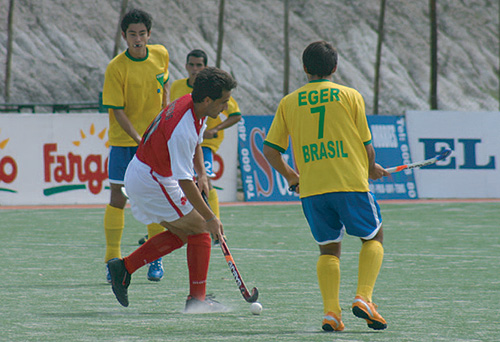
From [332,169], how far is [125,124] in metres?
2.78

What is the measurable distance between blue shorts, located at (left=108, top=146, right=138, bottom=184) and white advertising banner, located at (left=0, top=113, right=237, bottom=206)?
9.13 metres

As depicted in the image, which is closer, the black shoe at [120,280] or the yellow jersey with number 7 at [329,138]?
the yellow jersey with number 7 at [329,138]

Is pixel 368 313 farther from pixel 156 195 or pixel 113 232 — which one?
pixel 113 232

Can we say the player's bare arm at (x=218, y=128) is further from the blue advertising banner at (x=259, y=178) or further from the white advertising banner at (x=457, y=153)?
the white advertising banner at (x=457, y=153)

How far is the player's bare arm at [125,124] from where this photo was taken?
733cm

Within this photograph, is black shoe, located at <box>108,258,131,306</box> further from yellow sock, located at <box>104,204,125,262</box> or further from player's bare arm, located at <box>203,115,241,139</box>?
player's bare arm, located at <box>203,115,241,139</box>

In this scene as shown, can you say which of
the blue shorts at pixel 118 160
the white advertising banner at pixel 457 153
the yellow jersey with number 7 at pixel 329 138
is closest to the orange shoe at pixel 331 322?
the yellow jersey with number 7 at pixel 329 138

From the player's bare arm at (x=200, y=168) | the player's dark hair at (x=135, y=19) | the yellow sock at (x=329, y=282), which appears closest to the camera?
the yellow sock at (x=329, y=282)

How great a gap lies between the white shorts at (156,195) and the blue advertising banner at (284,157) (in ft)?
36.9

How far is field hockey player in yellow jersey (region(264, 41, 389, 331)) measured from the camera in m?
5.08

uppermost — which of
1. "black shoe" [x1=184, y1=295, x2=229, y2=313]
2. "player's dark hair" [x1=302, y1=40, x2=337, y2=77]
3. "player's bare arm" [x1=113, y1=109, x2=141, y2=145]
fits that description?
"player's dark hair" [x1=302, y1=40, x2=337, y2=77]

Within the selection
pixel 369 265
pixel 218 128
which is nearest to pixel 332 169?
pixel 369 265

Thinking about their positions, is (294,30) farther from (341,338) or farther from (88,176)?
(341,338)

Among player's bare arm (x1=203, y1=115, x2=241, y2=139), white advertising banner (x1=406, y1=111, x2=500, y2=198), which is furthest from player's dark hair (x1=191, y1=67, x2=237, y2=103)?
white advertising banner (x1=406, y1=111, x2=500, y2=198)
